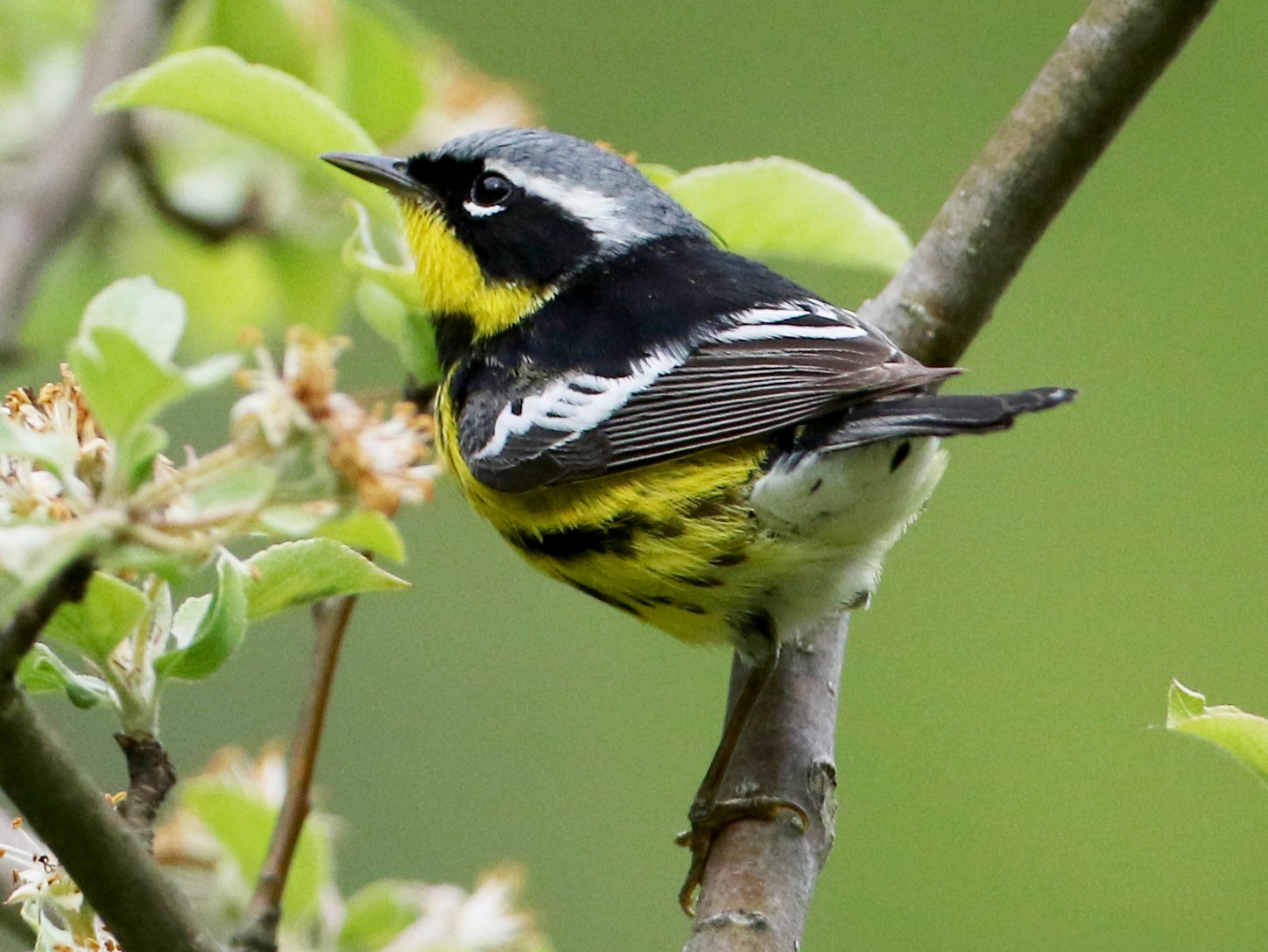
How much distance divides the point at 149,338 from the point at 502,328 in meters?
1.27

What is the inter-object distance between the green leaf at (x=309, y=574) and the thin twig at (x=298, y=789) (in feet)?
0.54

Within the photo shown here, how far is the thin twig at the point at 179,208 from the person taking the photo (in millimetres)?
1981

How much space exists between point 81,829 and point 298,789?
0.45 m

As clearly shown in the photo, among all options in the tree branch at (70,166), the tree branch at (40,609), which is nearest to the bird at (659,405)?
the tree branch at (70,166)

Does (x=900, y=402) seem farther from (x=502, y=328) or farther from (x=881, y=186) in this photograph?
(x=881, y=186)

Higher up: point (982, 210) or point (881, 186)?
point (881, 186)

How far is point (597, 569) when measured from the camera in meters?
2.01

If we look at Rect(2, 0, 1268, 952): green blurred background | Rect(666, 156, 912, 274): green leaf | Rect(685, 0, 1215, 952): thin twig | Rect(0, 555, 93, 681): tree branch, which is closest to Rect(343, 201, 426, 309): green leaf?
Rect(666, 156, 912, 274): green leaf

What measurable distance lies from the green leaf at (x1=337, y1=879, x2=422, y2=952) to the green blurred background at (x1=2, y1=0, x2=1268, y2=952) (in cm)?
233

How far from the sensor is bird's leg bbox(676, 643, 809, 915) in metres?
1.68

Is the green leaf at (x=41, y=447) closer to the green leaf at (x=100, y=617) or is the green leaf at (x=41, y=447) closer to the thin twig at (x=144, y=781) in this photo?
the green leaf at (x=100, y=617)

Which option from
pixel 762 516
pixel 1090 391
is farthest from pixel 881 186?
pixel 762 516

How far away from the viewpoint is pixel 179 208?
2080mm

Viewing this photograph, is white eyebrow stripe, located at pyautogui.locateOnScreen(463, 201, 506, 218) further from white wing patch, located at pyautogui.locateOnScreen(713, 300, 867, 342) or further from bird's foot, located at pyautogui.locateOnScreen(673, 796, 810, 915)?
bird's foot, located at pyautogui.locateOnScreen(673, 796, 810, 915)
